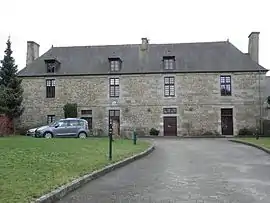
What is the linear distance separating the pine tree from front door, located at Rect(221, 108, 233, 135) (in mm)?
20433

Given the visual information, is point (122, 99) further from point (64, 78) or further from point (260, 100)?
point (260, 100)

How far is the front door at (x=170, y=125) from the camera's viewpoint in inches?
1751

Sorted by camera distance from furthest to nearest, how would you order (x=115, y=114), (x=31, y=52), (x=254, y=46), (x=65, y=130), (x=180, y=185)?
(x=31, y=52), (x=115, y=114), (x=254, y=46), (x=65, y=130), (x=180, y=185)

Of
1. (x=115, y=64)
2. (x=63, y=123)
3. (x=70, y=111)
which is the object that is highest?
(x=115, y=64)

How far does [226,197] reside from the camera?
8.82 metres

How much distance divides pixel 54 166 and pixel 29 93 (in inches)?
1411

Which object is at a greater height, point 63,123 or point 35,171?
point 63,123

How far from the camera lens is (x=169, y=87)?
45031 millimetres

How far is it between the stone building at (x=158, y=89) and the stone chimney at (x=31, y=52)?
1.53m

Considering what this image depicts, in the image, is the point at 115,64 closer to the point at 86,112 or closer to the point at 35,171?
the point at 86,112

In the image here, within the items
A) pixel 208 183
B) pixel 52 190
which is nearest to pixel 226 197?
pixel 208 183

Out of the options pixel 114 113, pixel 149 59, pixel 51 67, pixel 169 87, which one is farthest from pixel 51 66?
pixel 169 87

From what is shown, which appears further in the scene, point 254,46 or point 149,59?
point 149,59

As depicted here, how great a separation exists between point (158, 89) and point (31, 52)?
50.5 feet
